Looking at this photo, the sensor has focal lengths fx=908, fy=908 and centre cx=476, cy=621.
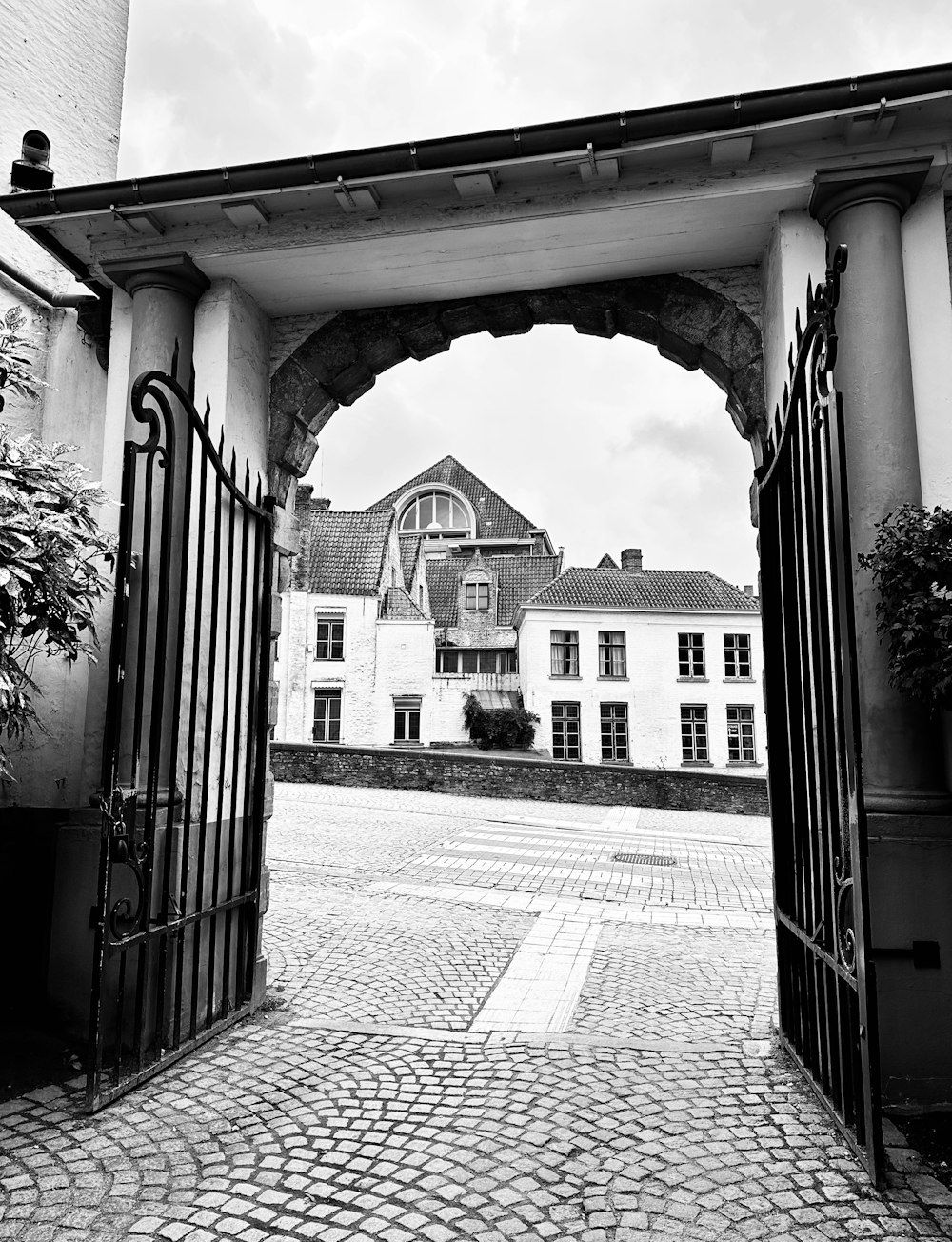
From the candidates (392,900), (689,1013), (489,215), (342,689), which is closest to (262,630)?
(489,215)

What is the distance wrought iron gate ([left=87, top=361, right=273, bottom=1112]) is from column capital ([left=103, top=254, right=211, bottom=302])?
1.97 feet

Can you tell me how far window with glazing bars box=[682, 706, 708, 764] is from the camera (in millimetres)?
31781

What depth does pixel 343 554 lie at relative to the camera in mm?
30469

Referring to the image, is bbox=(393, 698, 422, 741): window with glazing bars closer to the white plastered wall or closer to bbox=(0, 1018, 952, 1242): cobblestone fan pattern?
the white plastered wall

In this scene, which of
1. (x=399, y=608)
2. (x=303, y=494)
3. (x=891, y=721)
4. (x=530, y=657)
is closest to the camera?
(x=891, y=721)

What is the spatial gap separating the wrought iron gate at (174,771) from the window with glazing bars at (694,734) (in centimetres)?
2843

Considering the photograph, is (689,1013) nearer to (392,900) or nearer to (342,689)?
(392,900)

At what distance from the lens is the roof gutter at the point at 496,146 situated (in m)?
3.83

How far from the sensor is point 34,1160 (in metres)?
3.07

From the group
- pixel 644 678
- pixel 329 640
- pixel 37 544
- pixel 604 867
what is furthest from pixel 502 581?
pixel 37 544

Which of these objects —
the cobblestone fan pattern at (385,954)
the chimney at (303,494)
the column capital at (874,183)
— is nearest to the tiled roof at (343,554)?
the cobblestone fan pattern at (385,954)

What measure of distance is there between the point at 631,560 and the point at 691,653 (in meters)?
4.32

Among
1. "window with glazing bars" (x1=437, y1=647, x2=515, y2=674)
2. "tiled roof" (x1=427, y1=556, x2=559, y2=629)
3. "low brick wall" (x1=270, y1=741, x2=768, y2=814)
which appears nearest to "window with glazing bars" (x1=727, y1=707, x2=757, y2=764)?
"window with glazing bars" (x1=437, y1=647, x2=515, y2=674)

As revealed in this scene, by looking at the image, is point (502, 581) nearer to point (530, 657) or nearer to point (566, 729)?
point (530, 657)
